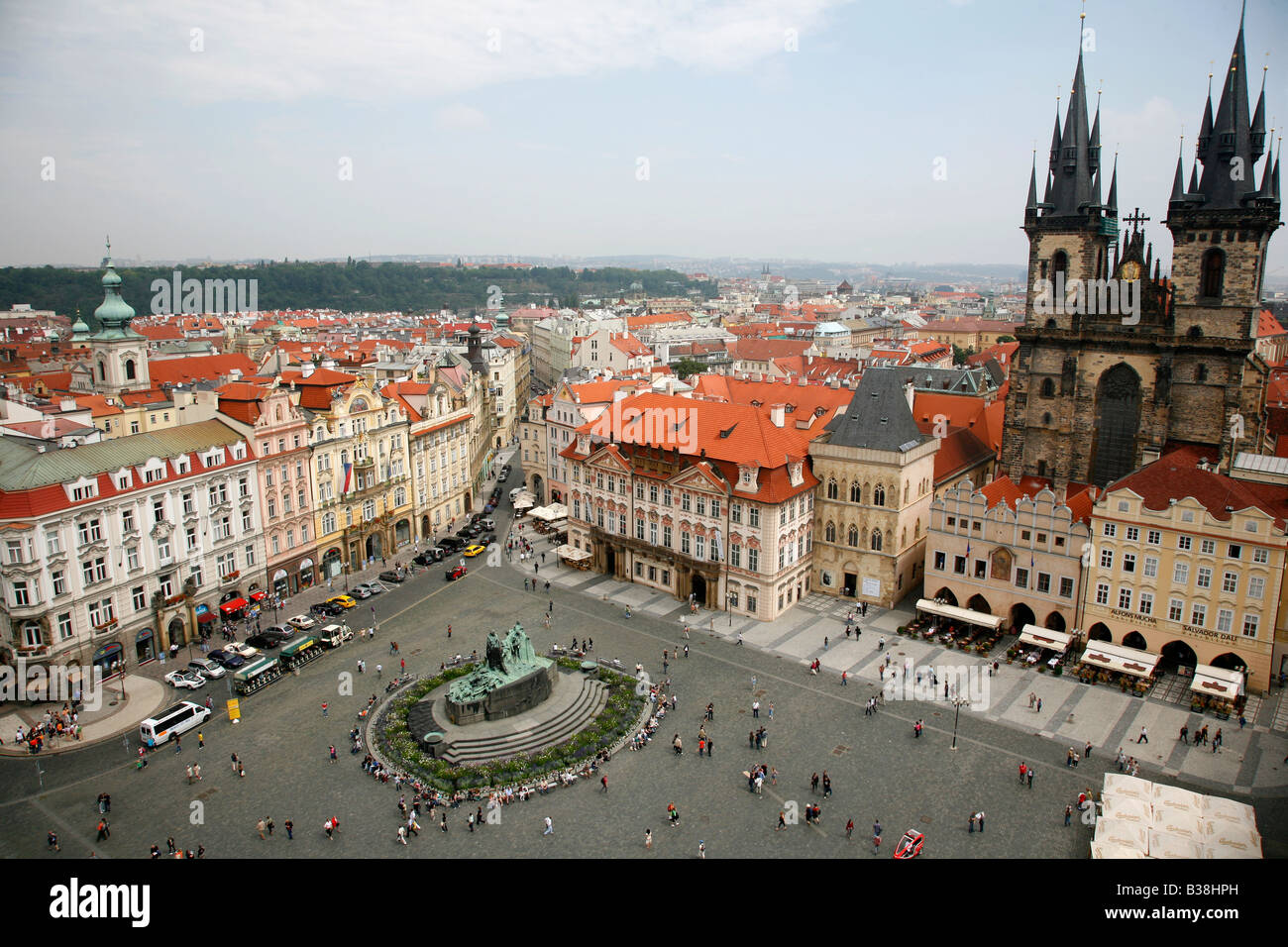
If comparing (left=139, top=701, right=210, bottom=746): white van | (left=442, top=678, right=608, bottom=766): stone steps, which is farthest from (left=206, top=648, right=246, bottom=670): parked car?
(left=442, top=678, right=608, bottom=766): stone steps

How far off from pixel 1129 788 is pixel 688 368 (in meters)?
120

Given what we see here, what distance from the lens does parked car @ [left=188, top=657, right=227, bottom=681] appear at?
5212 centimetres

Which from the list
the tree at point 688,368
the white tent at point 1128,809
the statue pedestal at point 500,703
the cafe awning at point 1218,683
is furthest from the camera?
the tree at point 688,368

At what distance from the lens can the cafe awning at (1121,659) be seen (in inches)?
1919

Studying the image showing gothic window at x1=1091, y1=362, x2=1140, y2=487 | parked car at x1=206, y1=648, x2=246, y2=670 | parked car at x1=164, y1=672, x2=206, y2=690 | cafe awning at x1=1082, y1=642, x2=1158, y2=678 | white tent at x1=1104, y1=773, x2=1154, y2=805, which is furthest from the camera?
gothic window at x1=1091, y1=362, x2=1140, y2=487

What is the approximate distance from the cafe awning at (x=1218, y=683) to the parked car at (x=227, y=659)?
54.2 metres

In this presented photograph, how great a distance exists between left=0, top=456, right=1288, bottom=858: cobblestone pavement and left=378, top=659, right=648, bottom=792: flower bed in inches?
64.8

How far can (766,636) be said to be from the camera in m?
57.6

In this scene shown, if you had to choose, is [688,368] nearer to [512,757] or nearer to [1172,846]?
[512,757]

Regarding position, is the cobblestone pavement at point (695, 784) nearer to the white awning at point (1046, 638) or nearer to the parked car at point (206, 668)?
the white awning at point (1046, 638)

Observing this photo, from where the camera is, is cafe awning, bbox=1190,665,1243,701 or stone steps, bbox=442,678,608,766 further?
cafe awning, bbox=1190,665,1243,701

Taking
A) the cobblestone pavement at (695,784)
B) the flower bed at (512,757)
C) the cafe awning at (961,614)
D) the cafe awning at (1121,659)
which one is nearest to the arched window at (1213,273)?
the cafe awning at (1121,659)

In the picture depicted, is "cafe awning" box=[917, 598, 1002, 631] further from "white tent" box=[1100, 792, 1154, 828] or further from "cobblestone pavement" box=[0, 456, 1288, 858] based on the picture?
"white tent" box=[1100, 792, 1154, 828]
